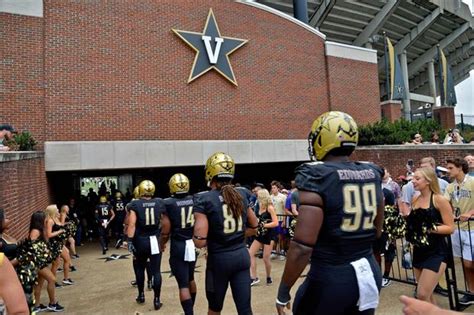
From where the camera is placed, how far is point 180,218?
220 inches

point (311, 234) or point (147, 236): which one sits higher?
point (311, 234)

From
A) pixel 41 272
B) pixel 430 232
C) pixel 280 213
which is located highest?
pixel 430 232

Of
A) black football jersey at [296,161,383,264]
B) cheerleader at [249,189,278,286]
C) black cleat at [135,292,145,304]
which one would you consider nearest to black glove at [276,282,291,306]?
black football jersey at [296,161,383,264]

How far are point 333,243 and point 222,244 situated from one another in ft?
5.69

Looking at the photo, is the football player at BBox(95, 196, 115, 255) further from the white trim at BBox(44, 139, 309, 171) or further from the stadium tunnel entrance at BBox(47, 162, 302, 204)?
the stadium tunnel entrance at BBox(47, 162, 302, 204)

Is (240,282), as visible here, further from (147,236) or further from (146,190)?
(146,190)

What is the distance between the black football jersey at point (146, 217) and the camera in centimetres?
647

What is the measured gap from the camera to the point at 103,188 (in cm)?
1772

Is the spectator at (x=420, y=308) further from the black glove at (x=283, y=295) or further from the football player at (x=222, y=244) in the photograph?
the football player at (x=222, y=244)

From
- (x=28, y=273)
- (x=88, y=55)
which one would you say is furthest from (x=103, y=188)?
(x=28, y=273)

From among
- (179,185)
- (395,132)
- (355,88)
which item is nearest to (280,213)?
(179,185)

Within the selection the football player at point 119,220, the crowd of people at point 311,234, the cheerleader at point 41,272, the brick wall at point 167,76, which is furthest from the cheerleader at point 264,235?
the brick wall at point 167,76

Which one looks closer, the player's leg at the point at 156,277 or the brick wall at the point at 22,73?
the player's leg at the point at 156,277

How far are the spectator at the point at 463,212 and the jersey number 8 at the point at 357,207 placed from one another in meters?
3.85
